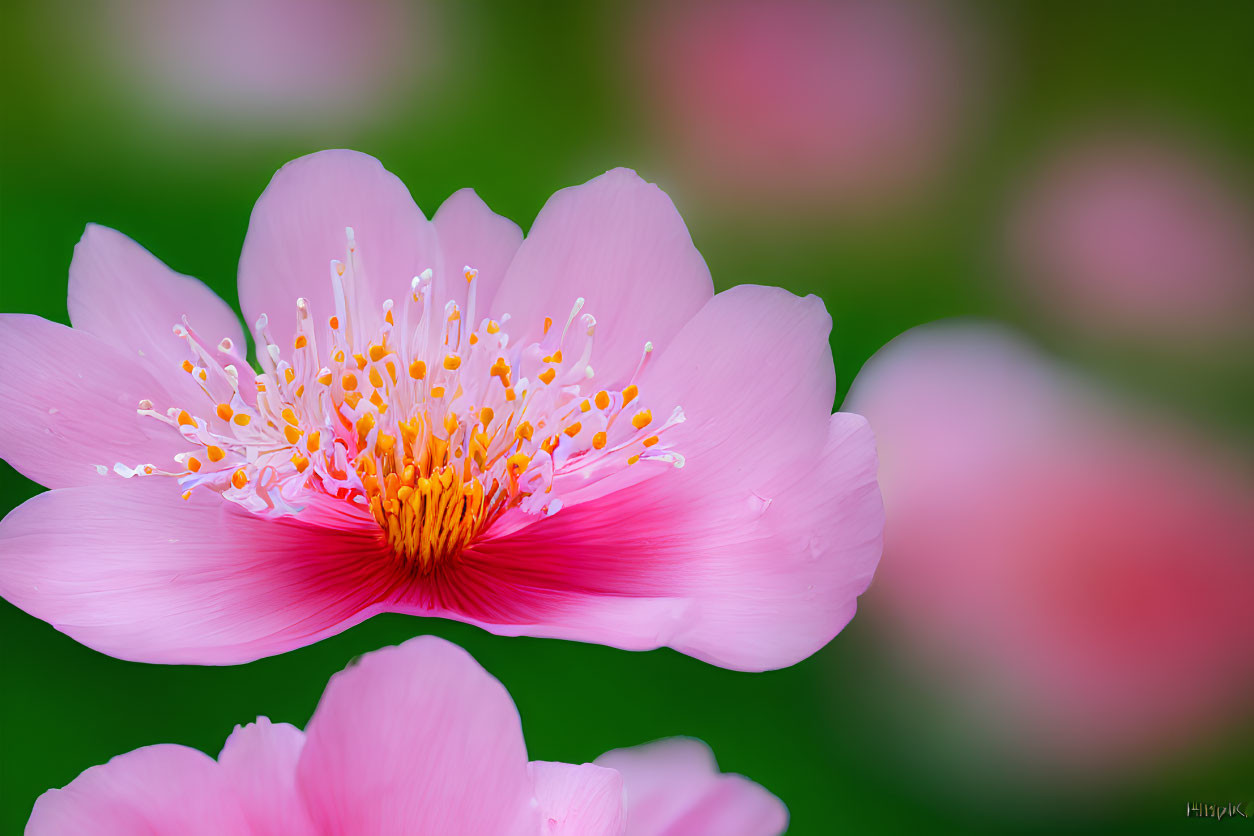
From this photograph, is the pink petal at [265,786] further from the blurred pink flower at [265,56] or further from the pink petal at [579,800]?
the blurred pink flower at [265,56]

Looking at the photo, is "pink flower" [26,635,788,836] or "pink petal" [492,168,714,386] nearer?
"pink flower" [26,635,788,836]

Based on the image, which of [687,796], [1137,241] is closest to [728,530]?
[687,796]

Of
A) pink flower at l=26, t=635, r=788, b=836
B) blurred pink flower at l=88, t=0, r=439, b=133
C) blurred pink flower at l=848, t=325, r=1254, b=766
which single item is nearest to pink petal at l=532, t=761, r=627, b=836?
pink flower at l=26, t=635, r=788, b=836

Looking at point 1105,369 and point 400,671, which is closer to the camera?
point 400,671

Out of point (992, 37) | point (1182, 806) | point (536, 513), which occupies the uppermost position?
point (992, 37)

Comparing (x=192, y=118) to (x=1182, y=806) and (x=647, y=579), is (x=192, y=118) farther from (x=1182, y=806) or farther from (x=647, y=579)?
(x=1182, y=806)

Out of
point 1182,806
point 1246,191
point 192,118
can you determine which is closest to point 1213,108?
point 1246,191

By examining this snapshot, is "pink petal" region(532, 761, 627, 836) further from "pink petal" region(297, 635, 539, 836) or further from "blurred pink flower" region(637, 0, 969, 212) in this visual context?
"blurred pink flower" region(637, 0, 969, 212)
